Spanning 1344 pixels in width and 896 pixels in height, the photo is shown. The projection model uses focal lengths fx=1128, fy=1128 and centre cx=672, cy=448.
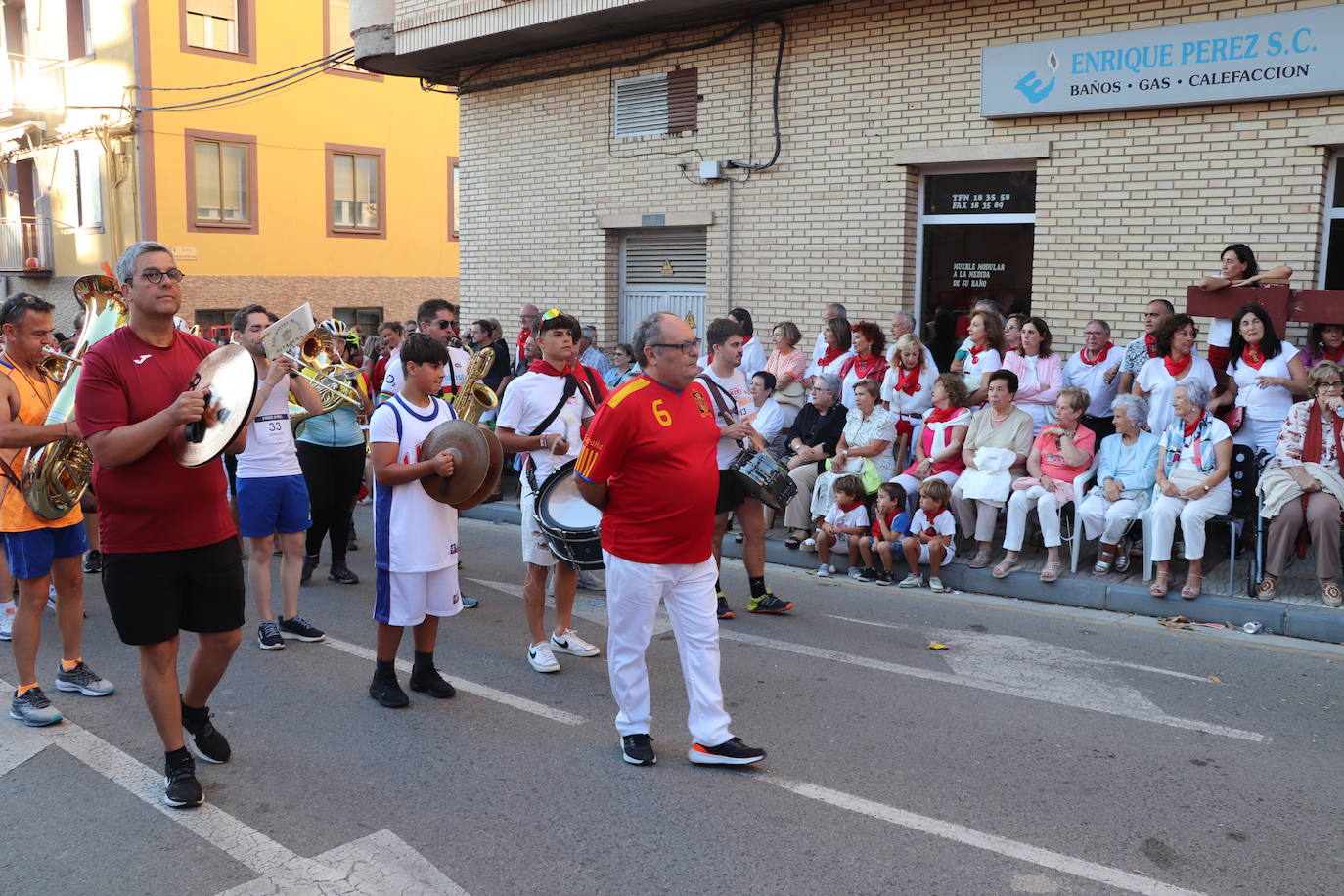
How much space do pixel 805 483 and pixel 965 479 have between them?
1458mm

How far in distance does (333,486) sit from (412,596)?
3.18m

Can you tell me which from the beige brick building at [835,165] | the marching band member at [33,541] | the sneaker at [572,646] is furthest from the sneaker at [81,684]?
the beige brick building at [835,165]

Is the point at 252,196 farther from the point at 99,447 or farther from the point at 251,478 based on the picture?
the point at 99,447

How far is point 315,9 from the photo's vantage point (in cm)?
2539

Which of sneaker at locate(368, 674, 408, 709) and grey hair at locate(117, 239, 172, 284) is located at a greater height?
grey hair at locate(117, 239, 172, 284)

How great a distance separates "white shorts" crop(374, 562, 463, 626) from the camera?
5.66 metres

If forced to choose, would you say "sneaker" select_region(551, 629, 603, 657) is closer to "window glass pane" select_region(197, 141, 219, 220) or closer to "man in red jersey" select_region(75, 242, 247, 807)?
"man in red jersey" select_region(75, 242, 247, 807)

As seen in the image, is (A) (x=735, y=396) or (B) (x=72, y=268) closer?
(A) (x=735, y=396)

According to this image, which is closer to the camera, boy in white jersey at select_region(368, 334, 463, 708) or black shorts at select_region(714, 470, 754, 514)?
boy in white jersey at select_region(368, 334, 463, 708)

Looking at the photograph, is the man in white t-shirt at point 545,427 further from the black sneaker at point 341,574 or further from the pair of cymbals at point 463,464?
the black sneaker at point 341,574

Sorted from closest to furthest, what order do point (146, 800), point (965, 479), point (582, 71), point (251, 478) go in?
point (146, 800)
point (251, 478)
point (965, 479)
point (582, 71)

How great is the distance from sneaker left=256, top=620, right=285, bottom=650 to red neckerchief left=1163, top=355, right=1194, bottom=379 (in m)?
6.89

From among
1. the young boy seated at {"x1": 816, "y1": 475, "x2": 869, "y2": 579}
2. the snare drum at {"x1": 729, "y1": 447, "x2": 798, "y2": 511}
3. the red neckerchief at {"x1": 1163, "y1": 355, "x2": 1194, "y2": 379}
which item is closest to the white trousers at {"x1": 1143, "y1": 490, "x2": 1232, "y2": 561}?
the red neckerchief at {"x1": 1163, "y1": 355, "x2": 1194, "y2": 379}

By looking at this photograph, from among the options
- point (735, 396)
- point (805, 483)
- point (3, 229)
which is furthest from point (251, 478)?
point (3, 229)
